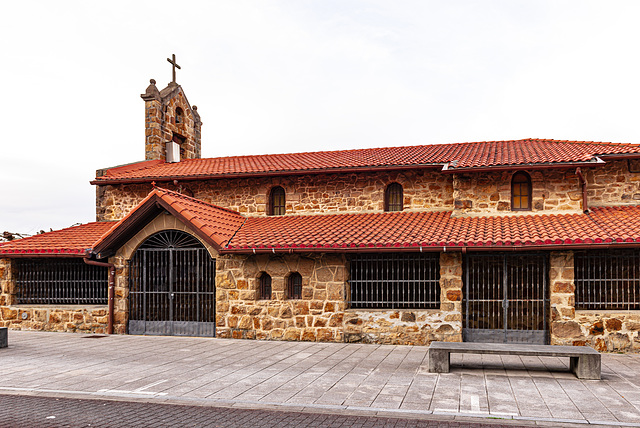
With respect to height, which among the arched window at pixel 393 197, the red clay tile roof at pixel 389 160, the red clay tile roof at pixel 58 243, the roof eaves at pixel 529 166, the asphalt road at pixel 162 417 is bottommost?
the asphalt road at pixel 162 417

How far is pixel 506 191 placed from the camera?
13.8 metres

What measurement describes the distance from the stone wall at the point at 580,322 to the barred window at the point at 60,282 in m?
12.0

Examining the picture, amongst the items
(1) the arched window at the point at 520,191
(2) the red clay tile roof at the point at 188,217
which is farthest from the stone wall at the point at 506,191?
(2) the red clay tile roof at the point at 188,217

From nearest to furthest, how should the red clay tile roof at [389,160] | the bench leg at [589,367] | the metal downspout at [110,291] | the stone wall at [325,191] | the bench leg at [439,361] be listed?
the bench leg at [589,367] → the bench leg at [439,361] → the red clay tile roof at [389,160] → the metal downspout at [110,291] → the stone wall at [325,191]

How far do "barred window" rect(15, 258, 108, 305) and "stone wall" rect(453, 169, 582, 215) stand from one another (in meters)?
10.4

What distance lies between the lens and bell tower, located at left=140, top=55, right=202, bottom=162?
19797 millimetres

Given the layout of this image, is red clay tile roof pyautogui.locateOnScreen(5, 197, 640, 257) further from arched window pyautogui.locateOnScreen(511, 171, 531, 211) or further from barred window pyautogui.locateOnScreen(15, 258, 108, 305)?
barred window pyautogui.locateOnScreen(15, 258, 108, 305)

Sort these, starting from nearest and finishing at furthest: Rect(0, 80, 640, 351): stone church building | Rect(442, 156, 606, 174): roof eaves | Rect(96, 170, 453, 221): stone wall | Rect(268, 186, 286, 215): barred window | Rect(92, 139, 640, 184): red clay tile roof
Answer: Rect(0, 80, 640, 351): stone church building, Rect(442, 156, 606, 174): roof eaves, Rect(92, 139, 640, 184): red clay tile roof, Rect(96, 170, 453, 221): stone wall, Rect(268, 186, 286, 215): barred window

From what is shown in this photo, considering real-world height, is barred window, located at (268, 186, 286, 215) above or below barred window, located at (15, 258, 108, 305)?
above

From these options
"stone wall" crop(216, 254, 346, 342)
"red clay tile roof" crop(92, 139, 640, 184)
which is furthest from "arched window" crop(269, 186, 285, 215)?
"stone wall" crop(216, 254, 346, 342)

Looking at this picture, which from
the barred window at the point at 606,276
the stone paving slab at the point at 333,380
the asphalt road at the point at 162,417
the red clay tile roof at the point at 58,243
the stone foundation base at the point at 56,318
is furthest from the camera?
the stone foundation base at the point at 56,318

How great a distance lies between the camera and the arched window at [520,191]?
13961mm

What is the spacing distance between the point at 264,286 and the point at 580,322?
7643mm

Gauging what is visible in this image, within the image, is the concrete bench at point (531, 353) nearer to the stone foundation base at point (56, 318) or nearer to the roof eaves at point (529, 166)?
the roof eaves at point (529, 166)
